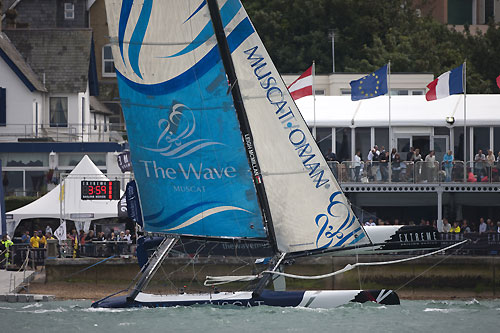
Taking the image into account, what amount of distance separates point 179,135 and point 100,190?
486 inches

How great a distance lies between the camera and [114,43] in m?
24.0

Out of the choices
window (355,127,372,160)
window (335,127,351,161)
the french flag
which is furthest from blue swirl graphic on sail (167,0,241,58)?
window (355,127,372,160)

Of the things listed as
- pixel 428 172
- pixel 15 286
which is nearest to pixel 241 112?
pixel 15 286

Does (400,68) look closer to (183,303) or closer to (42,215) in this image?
(42,215)

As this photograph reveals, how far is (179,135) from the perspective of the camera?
2411 centimetres

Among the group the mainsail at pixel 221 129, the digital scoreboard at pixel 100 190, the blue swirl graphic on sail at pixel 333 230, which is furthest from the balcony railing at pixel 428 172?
the mainsail at pixel 221 129

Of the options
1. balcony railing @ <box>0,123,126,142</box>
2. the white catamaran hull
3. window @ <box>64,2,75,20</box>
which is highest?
window @ <box>64,2,75,20</box>

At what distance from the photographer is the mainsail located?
23656 millimetres

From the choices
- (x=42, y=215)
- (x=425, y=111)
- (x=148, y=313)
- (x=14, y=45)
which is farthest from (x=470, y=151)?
(x=14, y=45)

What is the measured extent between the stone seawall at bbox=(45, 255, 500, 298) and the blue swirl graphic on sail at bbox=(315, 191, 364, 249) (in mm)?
5758

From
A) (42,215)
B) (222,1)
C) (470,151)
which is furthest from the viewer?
(470,151)

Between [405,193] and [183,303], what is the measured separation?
1690 centimetres

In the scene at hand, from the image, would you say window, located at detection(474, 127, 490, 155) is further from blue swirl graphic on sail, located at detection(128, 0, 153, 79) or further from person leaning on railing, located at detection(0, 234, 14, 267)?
blue swirl graphic on sail, located at detection(128, 0, 153, 79)

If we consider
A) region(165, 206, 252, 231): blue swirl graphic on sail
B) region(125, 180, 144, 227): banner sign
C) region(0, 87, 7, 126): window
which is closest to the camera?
region(165, 206, 252, 231): blue swirl graphic on sail
